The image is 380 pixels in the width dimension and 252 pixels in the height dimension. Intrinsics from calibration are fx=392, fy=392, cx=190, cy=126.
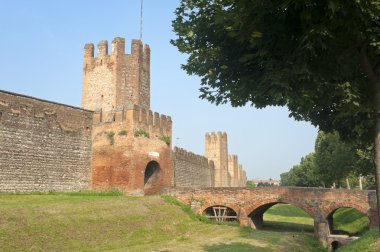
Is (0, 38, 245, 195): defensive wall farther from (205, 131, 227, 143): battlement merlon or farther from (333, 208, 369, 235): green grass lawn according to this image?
(205, 131, 227, 143): battlement merlon

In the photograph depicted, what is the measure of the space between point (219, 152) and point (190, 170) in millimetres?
19178

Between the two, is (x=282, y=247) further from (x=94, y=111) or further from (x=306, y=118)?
(x=94, y=111)

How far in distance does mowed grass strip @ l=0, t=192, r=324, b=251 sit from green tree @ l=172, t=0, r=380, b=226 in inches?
322

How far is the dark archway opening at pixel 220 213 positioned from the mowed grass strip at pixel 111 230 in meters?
3.22

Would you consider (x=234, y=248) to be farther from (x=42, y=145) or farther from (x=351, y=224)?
(x=351, y=224)

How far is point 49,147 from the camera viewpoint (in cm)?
2139

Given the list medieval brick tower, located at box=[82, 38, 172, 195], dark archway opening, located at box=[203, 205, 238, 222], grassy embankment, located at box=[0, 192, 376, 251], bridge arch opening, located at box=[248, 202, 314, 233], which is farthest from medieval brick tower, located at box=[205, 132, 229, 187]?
grassy embankment, located at box=[0, 192, 376, 251]

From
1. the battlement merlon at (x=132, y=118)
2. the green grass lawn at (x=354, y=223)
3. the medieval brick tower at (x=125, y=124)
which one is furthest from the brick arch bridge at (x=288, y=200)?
the battlement merlon at (x=132, y=118)

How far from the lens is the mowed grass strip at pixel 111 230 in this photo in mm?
13742

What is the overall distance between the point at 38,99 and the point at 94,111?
4.19 metres

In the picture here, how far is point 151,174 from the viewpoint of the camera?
2695 cm

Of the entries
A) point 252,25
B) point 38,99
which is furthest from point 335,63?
point 38,99

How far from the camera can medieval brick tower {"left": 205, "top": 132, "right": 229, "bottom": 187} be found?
52844 millimetres

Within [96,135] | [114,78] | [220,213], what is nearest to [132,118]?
[96,135]
